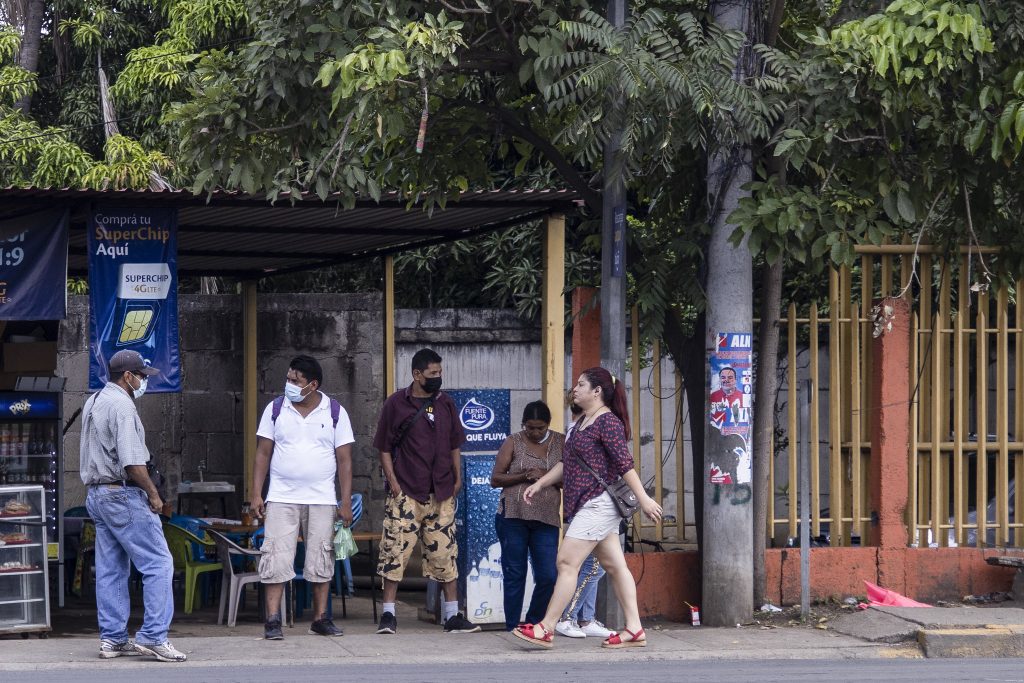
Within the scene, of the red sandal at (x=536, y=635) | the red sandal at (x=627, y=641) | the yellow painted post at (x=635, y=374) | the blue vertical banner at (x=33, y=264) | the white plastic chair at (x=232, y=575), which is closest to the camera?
the red sandal at (x=536, y=635)

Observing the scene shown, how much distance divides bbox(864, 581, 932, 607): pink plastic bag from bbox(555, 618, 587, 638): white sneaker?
7.47 ft

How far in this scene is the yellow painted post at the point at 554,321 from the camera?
9.73 m

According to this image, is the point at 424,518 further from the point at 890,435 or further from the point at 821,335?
the point at 821,335

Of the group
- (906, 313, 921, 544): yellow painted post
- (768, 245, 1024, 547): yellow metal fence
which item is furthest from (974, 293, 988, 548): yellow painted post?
(906, 313, 921, 544): yellow painted post

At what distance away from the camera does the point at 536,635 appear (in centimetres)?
810

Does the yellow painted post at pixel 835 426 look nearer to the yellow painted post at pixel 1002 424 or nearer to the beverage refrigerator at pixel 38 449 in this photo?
the yellow painted post at pixel 1002 424

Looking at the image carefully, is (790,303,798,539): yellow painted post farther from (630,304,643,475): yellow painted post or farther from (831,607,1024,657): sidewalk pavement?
(630,304,643,475): yellow painted post

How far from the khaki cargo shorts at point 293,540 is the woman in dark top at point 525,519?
112 cm

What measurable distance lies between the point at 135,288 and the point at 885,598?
575cm

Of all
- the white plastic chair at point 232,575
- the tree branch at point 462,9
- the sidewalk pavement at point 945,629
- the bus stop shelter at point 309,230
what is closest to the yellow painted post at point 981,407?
the sidewalk pavement at point 945,629

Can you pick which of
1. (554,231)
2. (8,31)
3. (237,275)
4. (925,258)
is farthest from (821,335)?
(8,31)

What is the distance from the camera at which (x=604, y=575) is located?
30.5ft

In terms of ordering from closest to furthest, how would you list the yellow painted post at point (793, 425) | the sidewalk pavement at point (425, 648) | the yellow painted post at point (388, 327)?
the sidewalk pavement at point (425, 648) < the yellow painted post at point (793, 425) < the yellow painted post at point (388, 327)

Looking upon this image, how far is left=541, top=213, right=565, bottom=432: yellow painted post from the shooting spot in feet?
31.9
